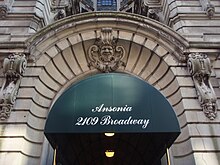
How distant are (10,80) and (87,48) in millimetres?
3678

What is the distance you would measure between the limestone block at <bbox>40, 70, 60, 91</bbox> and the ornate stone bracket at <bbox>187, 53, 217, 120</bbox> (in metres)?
5.56

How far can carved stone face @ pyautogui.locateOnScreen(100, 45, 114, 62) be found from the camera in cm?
1089

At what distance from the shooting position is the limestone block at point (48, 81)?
9.91 metres

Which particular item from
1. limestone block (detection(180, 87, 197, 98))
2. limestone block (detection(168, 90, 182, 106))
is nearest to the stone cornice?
limestone block (detection(180, 87, 197, 98))

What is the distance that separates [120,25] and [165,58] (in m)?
2.49

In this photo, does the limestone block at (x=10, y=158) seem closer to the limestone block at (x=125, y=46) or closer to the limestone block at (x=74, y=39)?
the limestone block at (x=74, y=39)

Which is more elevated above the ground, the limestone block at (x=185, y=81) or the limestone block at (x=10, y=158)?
the limestone block at (x=185, y=81)

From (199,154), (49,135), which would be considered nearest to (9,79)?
(49,135)

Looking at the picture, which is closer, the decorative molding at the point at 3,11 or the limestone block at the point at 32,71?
the limestone block at the point at 32,71

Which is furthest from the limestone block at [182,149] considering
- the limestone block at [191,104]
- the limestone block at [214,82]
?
the limestone block at [214,82]

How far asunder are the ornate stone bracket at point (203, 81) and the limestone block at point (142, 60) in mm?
1916

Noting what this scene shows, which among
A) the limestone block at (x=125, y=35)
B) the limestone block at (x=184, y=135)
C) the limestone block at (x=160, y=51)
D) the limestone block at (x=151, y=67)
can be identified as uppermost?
the limestone block at (x=125, y=35)

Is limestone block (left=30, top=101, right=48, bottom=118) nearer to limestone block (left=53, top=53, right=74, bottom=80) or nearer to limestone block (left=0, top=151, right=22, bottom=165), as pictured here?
limestone block (left=0, top=151, right=22, bottom=165)

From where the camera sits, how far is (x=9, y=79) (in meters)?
9.02
